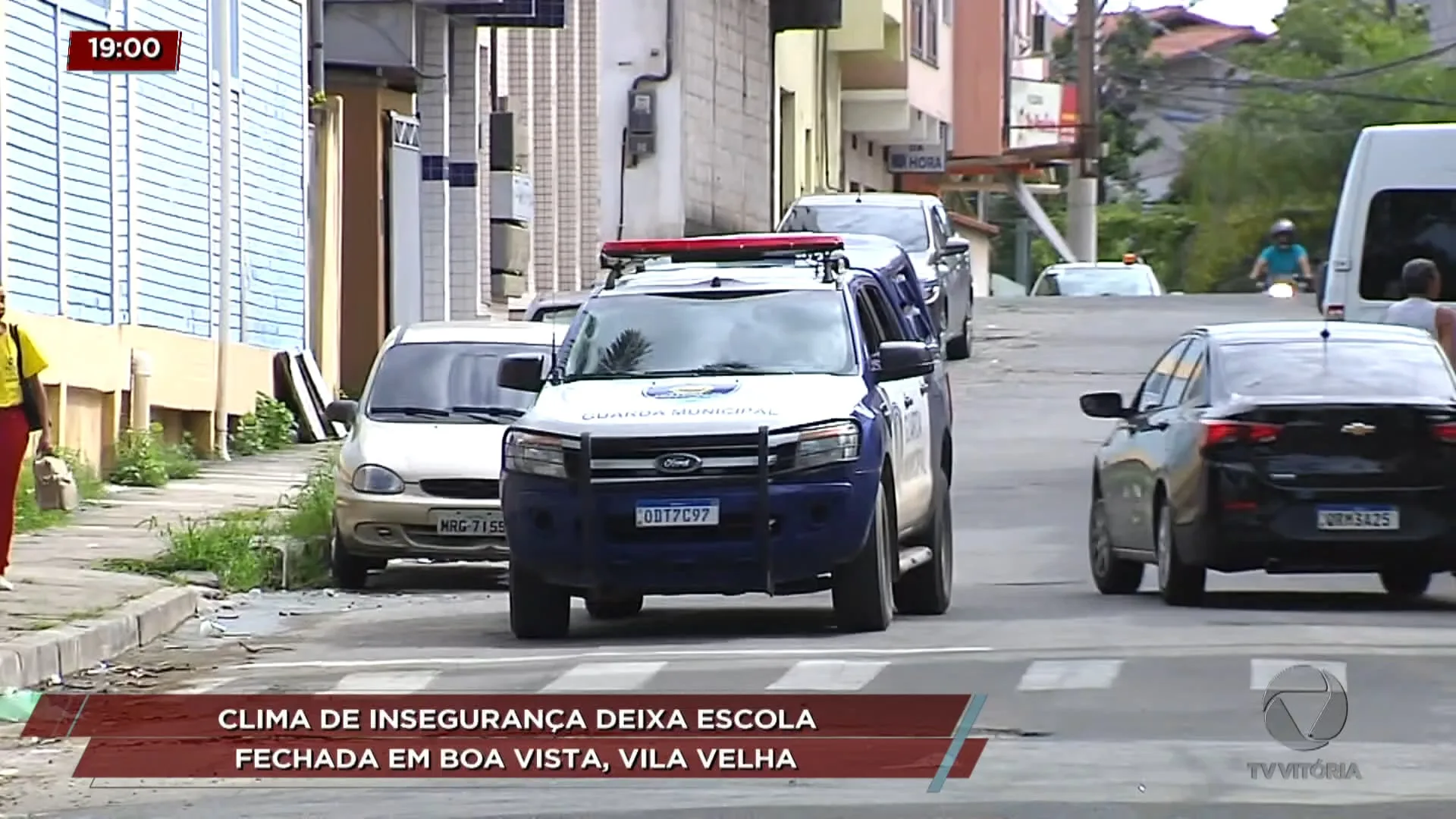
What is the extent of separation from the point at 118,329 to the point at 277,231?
525 centimetres

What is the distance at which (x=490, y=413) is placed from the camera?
19.8m

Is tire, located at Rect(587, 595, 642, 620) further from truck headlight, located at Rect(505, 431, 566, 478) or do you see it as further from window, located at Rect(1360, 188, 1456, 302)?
window, located at Rect(1360, 188, 1456, 302)

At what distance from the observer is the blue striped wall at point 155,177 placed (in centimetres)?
2184

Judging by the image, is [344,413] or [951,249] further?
[951,249]

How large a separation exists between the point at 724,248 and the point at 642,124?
2735cm

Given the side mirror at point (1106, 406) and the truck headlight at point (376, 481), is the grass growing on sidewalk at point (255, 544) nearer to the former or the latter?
the truck headlight at point (376, 481)

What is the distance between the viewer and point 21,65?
2162 centimetres

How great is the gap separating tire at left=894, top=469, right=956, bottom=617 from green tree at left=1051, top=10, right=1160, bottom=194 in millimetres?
75184

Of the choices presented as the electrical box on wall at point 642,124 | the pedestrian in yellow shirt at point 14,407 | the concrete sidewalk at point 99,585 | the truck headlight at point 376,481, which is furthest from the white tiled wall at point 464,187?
the pedestrian in yellow shirt at point 14,407

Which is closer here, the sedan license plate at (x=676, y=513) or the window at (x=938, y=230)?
the sedan license plate at (x=676, y=513)

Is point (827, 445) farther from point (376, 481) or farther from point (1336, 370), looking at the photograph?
point (376, 481)

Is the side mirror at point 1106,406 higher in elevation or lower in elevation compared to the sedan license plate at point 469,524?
higher

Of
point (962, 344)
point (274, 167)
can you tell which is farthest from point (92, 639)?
point (962, 344)

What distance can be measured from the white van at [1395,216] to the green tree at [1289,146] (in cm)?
5777
